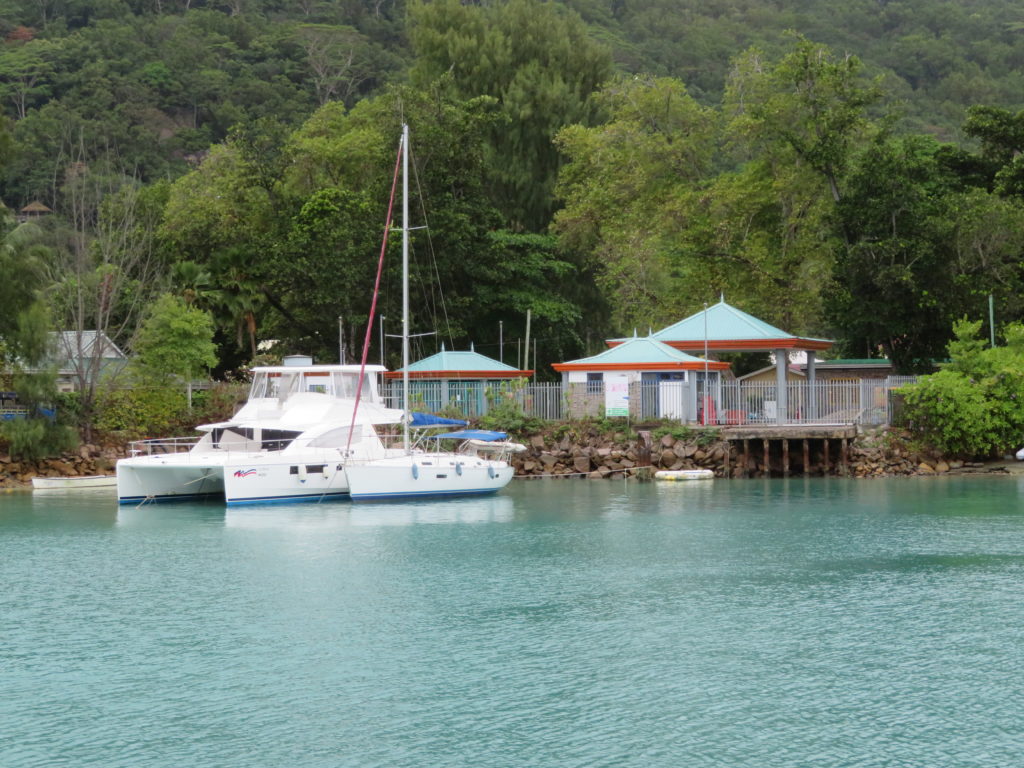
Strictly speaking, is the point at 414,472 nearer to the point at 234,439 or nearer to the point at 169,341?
the point at 234,439

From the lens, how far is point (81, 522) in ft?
111

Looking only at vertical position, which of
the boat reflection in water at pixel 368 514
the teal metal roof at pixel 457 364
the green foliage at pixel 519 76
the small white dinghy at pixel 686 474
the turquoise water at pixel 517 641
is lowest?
the turquoise water at pixel 517 641

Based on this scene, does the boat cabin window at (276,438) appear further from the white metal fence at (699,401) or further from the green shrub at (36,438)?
the white metal fence at (699,401)

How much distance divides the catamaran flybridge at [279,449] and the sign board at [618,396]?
396 inches

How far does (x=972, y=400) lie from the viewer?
4359 cm

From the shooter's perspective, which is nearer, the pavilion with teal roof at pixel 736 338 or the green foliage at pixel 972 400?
the green foliage at pixel 972 400

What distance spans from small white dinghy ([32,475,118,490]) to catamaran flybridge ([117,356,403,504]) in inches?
194

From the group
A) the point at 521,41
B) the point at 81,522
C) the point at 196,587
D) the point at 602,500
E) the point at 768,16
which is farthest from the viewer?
the point at 768,16

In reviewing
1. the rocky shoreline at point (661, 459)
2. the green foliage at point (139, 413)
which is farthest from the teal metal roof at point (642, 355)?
the green foliage at point (139, 413)

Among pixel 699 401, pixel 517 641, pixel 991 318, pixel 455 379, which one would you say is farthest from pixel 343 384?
pixel 991 318

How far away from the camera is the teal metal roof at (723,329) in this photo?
4784cm

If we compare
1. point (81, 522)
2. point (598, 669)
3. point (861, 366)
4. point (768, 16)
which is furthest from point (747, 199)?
point (768, 16)

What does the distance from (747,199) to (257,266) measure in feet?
71.5

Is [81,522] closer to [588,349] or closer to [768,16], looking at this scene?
[588,349]
